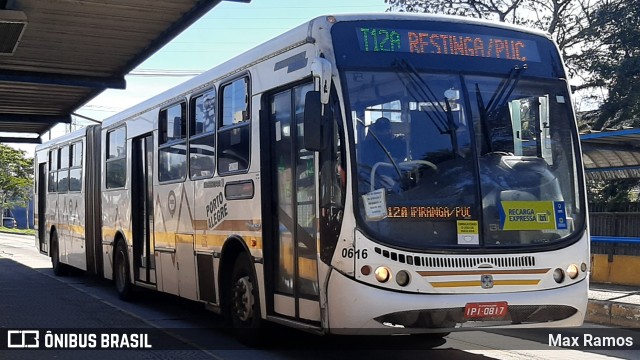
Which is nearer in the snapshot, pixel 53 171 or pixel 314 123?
pixel 314 123

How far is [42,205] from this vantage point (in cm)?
2150

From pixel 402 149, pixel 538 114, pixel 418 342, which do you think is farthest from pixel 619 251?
pixel 402 149

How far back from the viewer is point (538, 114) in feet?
25.4

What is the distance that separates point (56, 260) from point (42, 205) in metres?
2.40

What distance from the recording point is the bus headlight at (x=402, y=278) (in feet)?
22.6

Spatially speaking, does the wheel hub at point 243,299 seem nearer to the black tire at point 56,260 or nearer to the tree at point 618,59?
the black tire at point 56,260

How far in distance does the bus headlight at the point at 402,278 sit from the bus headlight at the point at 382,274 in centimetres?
8

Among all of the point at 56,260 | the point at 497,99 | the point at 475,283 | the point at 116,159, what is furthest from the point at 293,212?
the point at 56,260

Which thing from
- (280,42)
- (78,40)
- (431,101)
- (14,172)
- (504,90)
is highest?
(14,172)

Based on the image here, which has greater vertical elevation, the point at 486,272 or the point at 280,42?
the point at 280,42

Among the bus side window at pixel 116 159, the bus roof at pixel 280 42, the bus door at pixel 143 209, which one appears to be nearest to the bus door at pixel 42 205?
the bus side window at pixel 116 159

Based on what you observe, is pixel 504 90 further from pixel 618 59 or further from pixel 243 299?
pixel 618 59

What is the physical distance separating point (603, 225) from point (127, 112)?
9.48 m

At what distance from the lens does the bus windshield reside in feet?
23.2
